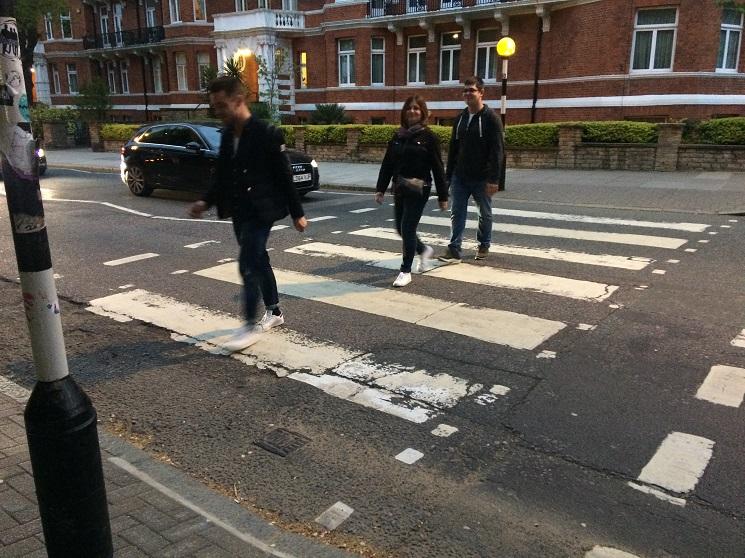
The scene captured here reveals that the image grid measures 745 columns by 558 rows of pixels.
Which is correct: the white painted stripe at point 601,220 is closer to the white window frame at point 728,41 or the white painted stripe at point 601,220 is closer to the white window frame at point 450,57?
the white window frame at point 728,41

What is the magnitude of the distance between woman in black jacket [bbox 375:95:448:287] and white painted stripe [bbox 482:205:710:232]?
4.55 meters

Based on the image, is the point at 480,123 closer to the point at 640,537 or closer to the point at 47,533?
the point at 640,537

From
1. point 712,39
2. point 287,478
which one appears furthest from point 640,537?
point 712,39

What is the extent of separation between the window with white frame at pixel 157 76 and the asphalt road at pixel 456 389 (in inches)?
1421

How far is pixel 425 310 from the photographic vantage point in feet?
19.7

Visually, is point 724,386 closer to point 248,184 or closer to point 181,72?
point 248,184

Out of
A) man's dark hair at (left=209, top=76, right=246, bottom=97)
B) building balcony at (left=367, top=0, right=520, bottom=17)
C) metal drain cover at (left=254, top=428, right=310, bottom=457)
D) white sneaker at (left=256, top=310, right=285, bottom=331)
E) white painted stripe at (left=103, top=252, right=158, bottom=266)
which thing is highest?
building balcony at (left=367, top=0, right=520, bottom=17)

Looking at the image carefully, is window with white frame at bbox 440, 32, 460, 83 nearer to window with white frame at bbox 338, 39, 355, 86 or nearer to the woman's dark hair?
window with white frame at bbox 338, 39, 355, 86

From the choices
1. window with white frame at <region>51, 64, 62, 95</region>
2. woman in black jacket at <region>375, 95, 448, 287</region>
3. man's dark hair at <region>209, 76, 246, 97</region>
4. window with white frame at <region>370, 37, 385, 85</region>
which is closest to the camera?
man's dark hair at <region>209, 76, 246, 97</region>

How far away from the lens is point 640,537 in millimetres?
2865

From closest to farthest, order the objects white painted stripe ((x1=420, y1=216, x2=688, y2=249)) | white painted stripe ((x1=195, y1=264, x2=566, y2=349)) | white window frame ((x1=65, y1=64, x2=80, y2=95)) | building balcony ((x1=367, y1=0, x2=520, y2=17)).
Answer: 1. white painted stripe ((x1=195, y1=264, x2=566, y2=349))
2. white painted stripe ((x1=420, y1=216, x2=688, y2=249))
3. building balcony ((x1=367, y1=0, x2=520, y2=17))
4. white window frame ((x1=65, y1=64, x2=80, y2=95))

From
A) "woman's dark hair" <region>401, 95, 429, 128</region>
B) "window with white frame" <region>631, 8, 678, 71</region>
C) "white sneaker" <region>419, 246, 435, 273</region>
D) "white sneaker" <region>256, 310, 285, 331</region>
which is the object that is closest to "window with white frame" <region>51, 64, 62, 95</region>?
"window with white frame" <region>631, 8, 678, 71</region>

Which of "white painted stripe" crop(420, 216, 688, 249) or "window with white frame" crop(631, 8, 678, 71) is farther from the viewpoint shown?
"window with white frame" crop(631, 8, 678, 71)

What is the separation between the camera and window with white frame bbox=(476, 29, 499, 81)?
2709 centimetres
